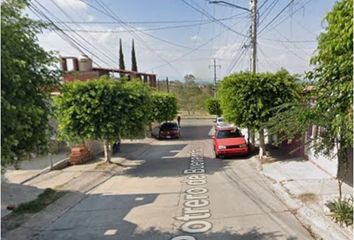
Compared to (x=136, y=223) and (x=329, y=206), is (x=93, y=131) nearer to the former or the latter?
(x=136, y=223)

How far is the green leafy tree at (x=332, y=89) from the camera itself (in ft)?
18.6

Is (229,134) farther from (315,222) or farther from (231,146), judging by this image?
(315,222)

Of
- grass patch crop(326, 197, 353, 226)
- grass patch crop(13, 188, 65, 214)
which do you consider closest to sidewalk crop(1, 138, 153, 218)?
grass patch crop(13, 188, 65, 214)

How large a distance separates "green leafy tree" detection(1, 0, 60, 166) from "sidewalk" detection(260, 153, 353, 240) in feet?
18.6

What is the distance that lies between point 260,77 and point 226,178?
528cm

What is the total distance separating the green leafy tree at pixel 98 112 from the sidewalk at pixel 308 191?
631 cm

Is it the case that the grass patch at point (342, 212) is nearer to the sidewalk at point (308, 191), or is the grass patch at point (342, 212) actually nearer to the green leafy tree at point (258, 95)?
the sidewalk at point (308, 191)

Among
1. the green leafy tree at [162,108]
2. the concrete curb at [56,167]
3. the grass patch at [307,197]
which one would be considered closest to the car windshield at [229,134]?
the concrete curb at [56,167]

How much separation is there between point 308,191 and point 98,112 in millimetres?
9175

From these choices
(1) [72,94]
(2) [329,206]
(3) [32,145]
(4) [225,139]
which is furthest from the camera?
(4) [225,139]

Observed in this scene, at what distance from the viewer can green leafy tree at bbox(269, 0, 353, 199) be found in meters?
5.66

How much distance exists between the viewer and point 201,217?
29.6 feet

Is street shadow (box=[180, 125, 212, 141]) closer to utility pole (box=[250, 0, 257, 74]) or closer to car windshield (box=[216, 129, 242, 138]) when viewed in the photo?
car windshield (box=[216, 129, 242, 138])

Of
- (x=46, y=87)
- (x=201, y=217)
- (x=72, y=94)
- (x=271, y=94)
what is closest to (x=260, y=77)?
(x=271, y=94)
